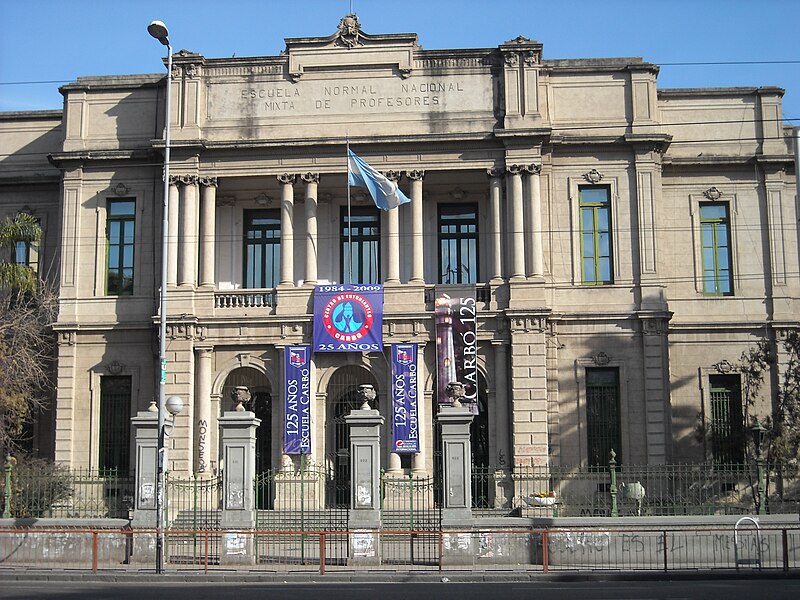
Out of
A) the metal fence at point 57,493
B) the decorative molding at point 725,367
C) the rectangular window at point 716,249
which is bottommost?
the metal fence at point 57,493

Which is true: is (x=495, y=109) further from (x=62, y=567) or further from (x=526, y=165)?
(x=62, y=567)

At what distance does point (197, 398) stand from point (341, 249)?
7443mm

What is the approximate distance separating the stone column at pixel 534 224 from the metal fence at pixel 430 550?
12488 millimetres

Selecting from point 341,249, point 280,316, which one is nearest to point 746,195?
point 341,249

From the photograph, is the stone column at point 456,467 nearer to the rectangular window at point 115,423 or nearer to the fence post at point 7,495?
the fence post at point 7,495

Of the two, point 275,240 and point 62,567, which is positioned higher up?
point 275,240

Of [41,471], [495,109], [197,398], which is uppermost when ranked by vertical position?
[495,109]

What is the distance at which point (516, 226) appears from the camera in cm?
3662

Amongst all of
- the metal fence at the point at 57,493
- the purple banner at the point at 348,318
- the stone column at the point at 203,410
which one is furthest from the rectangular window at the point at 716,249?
the metal fence at the point at 57,493

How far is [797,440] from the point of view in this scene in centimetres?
3497

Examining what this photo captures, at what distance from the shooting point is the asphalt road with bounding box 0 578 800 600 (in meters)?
19.5

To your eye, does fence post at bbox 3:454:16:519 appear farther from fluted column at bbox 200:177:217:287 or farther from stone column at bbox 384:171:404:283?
stone column at bbox 384:171:404:283

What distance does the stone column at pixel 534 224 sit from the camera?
36500 millimetres

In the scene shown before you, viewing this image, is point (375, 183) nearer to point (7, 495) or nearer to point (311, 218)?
point (311, 218)
